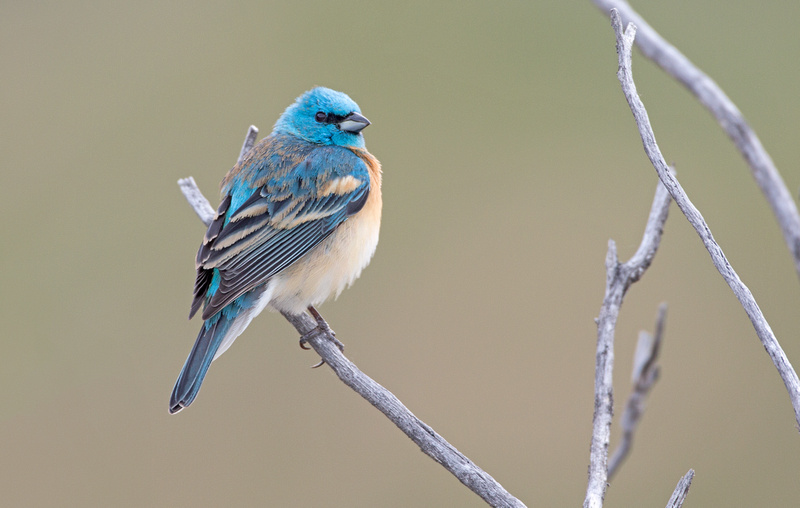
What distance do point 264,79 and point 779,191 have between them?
5.38 meters

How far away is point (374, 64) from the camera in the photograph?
21.4 feet

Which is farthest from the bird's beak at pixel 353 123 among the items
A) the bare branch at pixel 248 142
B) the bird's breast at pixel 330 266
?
the bare branch at pixel 248 142

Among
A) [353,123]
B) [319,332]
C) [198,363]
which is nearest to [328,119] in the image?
[353,123]

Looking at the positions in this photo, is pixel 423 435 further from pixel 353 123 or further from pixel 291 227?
pixel 353 123

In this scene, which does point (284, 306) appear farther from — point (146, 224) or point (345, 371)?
point (146, 224)

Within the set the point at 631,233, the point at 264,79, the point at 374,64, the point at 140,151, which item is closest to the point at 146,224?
the point at 140,151

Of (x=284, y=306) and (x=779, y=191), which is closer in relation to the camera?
(x=779, y=191)

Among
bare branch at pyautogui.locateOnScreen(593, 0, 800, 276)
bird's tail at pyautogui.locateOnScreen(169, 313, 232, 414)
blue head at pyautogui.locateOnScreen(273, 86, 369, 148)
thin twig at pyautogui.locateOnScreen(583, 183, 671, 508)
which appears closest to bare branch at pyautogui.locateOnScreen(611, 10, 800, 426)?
bare branch at pyautogui.locateOnScreen(593, 0, 800, 276)

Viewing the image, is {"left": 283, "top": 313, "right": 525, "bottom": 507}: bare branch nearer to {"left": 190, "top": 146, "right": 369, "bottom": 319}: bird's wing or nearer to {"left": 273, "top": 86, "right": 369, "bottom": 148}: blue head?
{"left": 190, "top": 146, "right": 369, "bottom": 319}: bird's wing

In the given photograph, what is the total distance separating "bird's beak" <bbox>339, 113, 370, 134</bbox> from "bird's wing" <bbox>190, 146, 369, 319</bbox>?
129 millimetres

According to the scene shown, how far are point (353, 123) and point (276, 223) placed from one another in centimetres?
68

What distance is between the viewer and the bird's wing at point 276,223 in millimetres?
3201

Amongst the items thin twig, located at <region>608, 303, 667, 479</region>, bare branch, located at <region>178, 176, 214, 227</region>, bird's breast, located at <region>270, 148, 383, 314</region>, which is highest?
bare branch, located at <region>178, 176, 214, 227</region>

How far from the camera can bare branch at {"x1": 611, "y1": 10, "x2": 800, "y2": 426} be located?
65.2 inches
